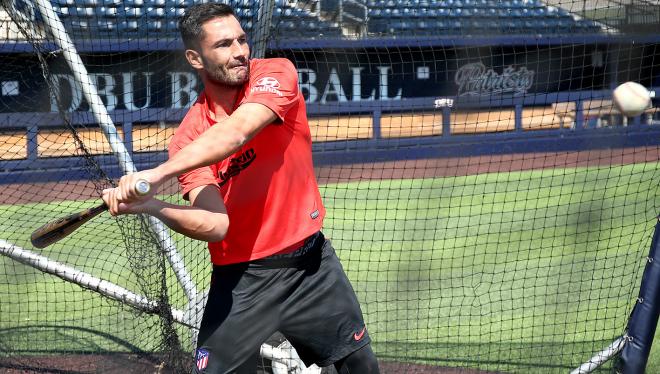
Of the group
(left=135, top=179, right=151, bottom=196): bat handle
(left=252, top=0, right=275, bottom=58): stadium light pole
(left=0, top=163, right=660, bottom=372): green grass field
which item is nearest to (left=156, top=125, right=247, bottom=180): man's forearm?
(left=135, top=179, right=151, bottom=196): bat handle

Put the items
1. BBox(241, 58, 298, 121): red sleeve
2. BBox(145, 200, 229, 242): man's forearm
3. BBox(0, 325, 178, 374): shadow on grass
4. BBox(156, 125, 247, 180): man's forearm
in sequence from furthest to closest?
BBox(0, 325, 178, 374): shadow on grass, BBox(241, 58, 298, 121): red sleeve, BBox(145, 200, 229, 242): man's forearm, BBox(156, 125, 247, 180): man's forearm

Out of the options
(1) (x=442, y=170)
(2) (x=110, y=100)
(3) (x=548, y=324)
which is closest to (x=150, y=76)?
(2) (x=110, y=100)

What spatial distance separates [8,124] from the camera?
10.3 metres

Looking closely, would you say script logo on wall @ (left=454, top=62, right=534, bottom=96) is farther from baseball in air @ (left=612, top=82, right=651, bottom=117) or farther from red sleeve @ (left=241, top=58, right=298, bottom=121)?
red sleeve @ (left=241, top=58, right=298, bottom=121)

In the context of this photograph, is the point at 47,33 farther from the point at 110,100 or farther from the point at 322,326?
the point at 110,100

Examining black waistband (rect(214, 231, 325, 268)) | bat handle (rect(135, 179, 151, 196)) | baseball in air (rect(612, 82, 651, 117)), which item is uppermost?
bat handle (rect(135, 179, 151, 196))

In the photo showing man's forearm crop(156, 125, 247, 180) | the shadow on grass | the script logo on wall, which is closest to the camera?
man's forearm crop(156, 125, 247, 180)

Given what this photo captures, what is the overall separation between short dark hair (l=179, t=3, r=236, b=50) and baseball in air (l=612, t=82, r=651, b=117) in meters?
2.37

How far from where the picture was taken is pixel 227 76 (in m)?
3.28

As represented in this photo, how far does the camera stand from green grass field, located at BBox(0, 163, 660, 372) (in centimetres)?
555

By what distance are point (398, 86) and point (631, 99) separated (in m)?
9.95

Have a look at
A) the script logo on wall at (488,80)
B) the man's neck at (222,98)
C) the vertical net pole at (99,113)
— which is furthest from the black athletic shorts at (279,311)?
the script logo on wall at (488,80)

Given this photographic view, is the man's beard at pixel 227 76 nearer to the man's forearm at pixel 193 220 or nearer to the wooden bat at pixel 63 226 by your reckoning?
the man's forearm at pixel 193 220

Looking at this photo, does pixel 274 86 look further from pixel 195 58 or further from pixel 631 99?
pixel 631 99
